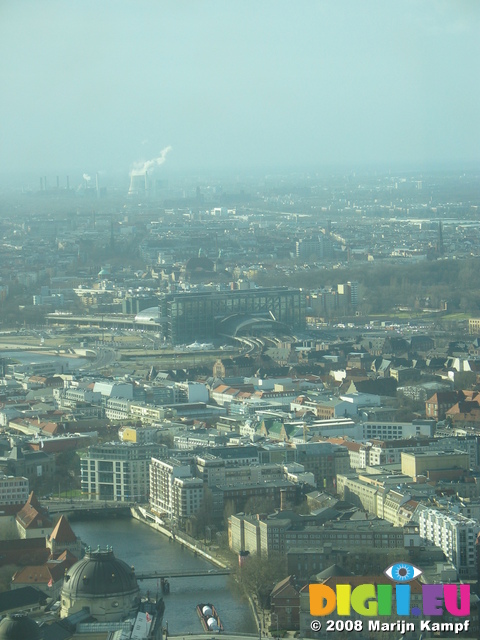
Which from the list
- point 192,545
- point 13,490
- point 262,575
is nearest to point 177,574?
point 262,575

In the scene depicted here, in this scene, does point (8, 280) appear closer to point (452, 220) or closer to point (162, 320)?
point (162, 320)

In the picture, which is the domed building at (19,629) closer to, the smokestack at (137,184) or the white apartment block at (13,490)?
the white apartment block at (13,490)

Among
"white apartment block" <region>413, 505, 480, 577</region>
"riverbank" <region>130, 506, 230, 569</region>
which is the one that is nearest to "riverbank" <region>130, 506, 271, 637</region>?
"riverbank" <region>130, 506, 230, 569</region>

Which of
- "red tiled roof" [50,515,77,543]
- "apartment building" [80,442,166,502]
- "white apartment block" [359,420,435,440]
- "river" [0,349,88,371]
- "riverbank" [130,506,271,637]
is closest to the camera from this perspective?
"riverbank" [130,506,271,637]

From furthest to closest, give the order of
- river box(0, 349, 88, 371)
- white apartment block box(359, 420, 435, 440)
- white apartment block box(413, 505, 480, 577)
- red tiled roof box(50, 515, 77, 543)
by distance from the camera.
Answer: river box(0, 349, 88, 371) < white apartment block box(359, 420, 435, 440) < red tiled roof box(50, 515, 77, 543) < white apartment block box(413, 505, 480, 577)

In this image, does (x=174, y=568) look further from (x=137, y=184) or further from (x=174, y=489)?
(x=137, y=184)

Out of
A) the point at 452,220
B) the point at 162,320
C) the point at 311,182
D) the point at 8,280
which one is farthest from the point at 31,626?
the point at 311,182

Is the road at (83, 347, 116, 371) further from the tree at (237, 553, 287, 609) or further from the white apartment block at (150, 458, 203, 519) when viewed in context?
the tree at (237, 553, 287, 609)
